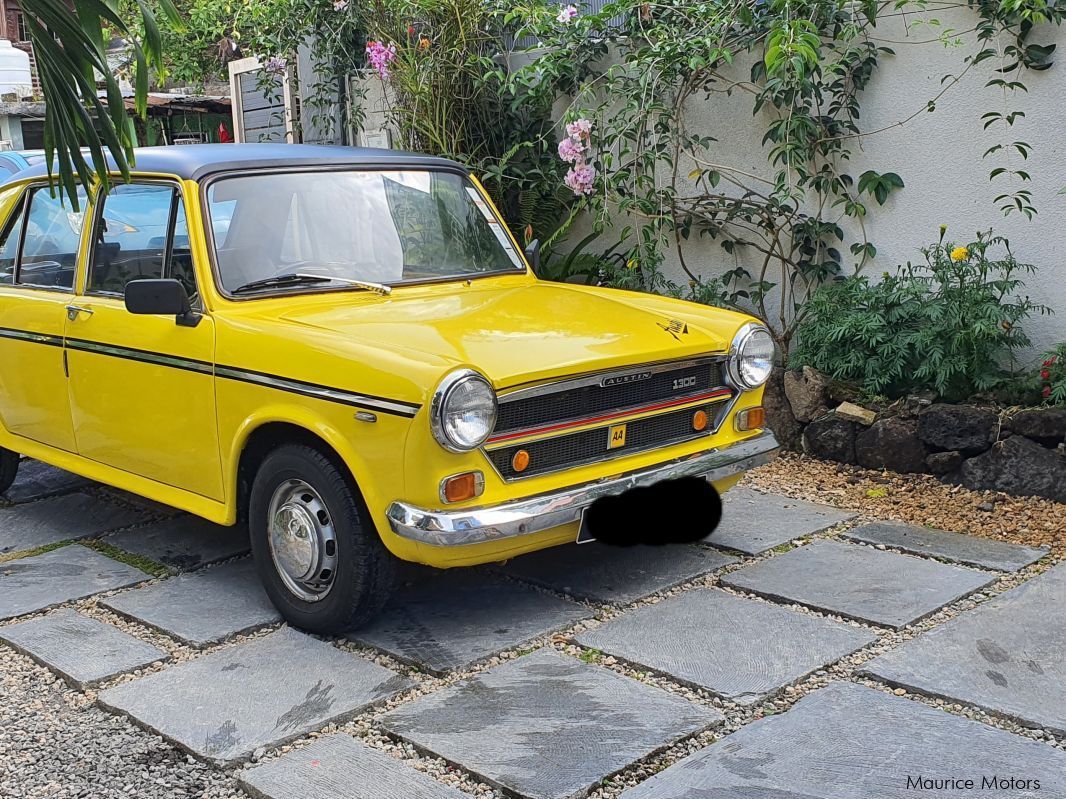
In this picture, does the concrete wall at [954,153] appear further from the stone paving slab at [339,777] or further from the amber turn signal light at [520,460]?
the stone paving slab at [339,777]

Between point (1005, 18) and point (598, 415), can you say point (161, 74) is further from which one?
point (1005, 18)

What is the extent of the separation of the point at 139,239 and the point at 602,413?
2.10 meters

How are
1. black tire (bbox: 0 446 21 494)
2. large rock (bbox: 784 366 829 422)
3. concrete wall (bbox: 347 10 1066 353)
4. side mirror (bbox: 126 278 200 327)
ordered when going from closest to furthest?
side mirror (bbox: 126 278 200 327) → concrete wall (bbox: 347 10 1066 353) → black tire (bbox: 0 446 21 494) → large rock (bbox: 784 366 829 422)

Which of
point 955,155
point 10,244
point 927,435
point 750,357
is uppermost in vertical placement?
point 955,155

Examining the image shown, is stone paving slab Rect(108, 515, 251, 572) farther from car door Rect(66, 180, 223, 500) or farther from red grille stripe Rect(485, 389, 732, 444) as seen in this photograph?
red grille stripe Rect(485, 389, 732, 444)

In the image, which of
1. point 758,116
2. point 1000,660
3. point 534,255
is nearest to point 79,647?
point 534,255

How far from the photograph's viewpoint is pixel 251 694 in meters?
3.69

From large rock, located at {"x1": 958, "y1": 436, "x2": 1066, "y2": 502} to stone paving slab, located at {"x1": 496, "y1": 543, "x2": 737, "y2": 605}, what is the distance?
1.51 metres

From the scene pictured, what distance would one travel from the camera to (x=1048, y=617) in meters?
4.09

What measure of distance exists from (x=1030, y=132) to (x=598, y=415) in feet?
10.3

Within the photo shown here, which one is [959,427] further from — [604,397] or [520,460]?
[520,460]

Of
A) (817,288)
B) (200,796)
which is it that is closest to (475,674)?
(200,796)

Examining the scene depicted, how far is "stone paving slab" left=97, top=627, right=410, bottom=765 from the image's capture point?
3.44m

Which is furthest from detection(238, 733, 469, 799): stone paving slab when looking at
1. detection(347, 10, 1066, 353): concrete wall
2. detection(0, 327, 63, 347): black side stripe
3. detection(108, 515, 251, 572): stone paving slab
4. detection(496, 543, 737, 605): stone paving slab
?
detection(347, 10, 1066, 353): concrete wall
